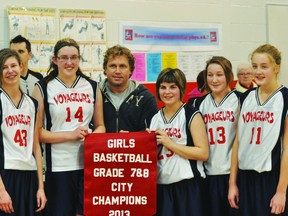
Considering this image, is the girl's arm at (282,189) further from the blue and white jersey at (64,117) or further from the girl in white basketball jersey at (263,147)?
the blue and white jersey at (64,117)

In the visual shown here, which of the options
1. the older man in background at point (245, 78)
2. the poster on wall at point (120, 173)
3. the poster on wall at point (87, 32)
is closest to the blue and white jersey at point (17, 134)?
the poster on wall at point (120, 173)

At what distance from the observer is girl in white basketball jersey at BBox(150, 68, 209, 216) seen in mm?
3029

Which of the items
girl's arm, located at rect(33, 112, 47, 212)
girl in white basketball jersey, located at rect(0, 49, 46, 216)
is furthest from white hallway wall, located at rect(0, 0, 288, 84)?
girl's arm, located at rect(33, 112, 47, 212)

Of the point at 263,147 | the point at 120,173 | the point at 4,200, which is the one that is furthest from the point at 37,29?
the point at 263,147

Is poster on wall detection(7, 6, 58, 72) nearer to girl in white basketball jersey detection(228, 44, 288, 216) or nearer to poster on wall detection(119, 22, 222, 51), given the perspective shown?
poster on wall detection(119, 22, 222, 51)

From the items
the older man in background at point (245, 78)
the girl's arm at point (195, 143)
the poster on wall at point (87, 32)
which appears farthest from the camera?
the older man in background at point (245, 78)

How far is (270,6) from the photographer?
18.4ft

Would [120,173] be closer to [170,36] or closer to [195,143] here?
[195,143]

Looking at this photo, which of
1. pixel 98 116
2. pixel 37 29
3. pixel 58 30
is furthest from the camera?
pixel 58 30

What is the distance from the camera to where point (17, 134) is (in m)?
2.96

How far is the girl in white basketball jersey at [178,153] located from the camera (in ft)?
9.94

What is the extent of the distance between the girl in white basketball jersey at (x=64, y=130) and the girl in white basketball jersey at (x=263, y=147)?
1.03 meters

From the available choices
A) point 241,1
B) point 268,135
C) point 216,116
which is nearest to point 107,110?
point 216,116

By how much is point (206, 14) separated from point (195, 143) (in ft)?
8.75
